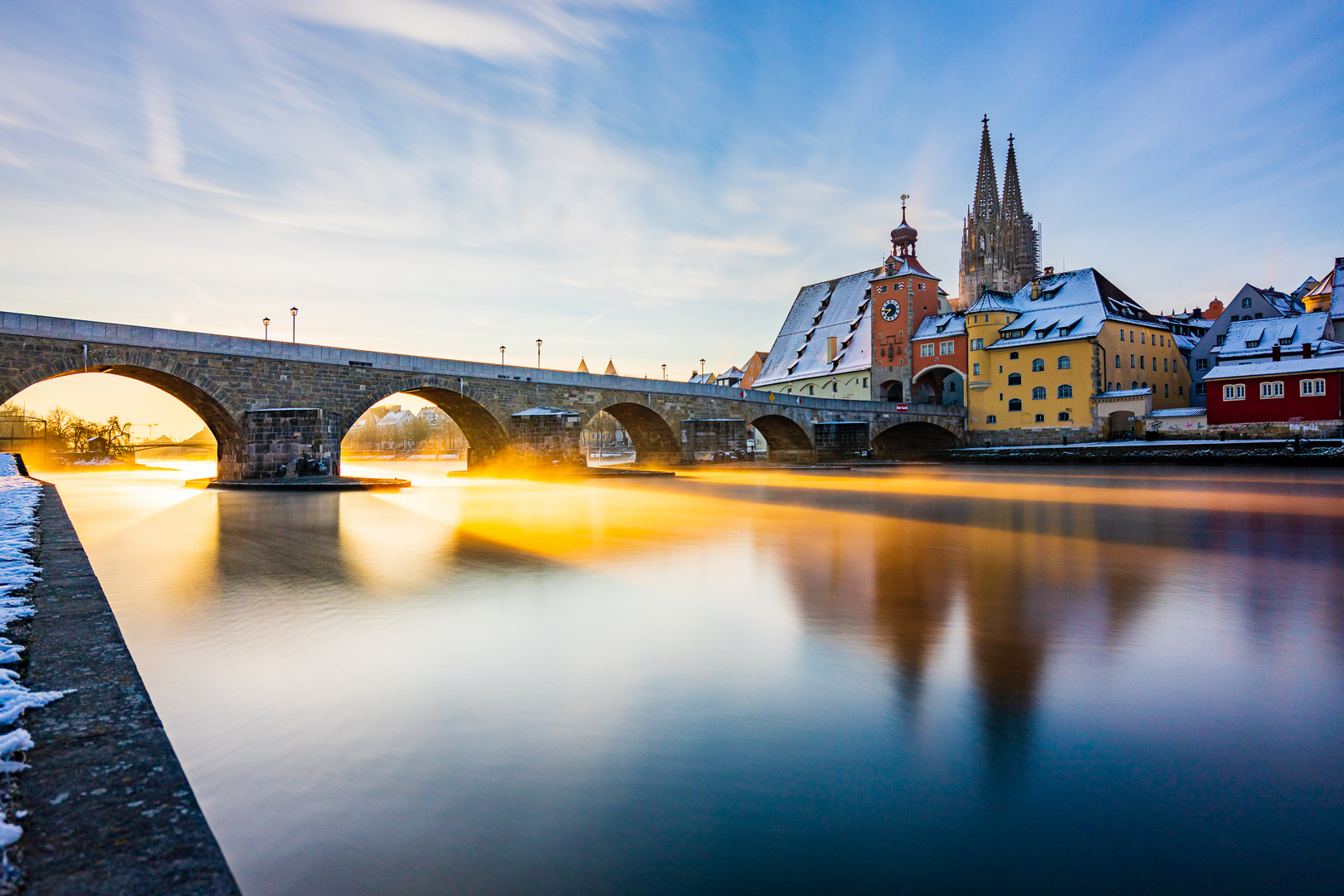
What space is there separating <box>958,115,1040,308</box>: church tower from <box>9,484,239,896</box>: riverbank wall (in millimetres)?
75534

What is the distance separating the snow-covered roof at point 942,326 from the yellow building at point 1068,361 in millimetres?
1120

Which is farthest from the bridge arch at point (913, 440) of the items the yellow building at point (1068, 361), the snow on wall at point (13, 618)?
the snow on wall at point (13, 618)

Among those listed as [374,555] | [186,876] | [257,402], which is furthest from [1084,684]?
[257,402]

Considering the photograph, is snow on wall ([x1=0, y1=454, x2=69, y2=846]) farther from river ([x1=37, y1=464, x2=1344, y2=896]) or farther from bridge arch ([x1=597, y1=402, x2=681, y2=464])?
bridge arch ([x1=597, y1=402, x2=681, y2=464])

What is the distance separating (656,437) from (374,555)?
95.8 ft

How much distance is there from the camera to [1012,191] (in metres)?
73.7

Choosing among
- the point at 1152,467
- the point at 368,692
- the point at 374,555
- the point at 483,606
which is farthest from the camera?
the point at 1152,467

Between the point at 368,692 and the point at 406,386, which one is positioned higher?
the point at 406,386

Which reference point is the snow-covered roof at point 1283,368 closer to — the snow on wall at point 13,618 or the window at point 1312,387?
the window at point 1312,387

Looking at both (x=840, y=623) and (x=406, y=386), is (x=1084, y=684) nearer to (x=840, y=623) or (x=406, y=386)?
(x=840, y=623)

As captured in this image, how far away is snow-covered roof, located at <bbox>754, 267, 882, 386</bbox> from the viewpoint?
207 ft

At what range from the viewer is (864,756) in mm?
2799

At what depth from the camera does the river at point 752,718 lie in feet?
6.97

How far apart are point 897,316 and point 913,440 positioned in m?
10.1
